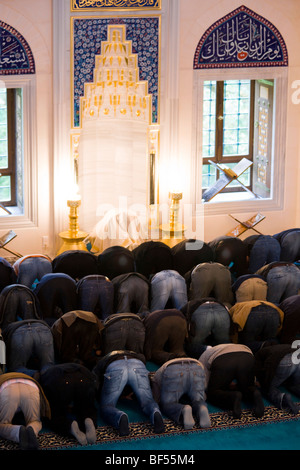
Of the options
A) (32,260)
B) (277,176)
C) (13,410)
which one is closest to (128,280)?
(32,260)

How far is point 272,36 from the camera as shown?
8758 millimetres

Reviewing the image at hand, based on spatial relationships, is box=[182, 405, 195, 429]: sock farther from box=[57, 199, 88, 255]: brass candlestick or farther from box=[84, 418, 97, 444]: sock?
box=[57, 199, 88, 255]: brass candlestick

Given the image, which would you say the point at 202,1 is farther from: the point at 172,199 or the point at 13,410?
the point at 13,410

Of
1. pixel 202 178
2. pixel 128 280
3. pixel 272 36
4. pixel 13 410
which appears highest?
pixel 272 36

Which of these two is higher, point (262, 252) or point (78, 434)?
point (262, 252)

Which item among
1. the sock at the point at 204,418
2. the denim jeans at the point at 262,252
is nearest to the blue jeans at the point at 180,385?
the sock at the point at 204,418

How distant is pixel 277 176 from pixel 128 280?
278 centimetres

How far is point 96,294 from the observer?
689 centimetres

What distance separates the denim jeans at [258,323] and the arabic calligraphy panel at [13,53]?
3258 mm

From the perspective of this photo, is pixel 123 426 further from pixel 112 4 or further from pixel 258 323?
pixel 112 4

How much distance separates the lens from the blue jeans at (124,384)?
575 centimetres

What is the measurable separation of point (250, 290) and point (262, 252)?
1061mm

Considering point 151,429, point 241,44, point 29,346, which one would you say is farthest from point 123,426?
point 241,44

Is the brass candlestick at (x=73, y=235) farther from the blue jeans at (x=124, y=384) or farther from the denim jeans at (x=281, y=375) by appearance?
the denim jeans at (x=281, y=375)
